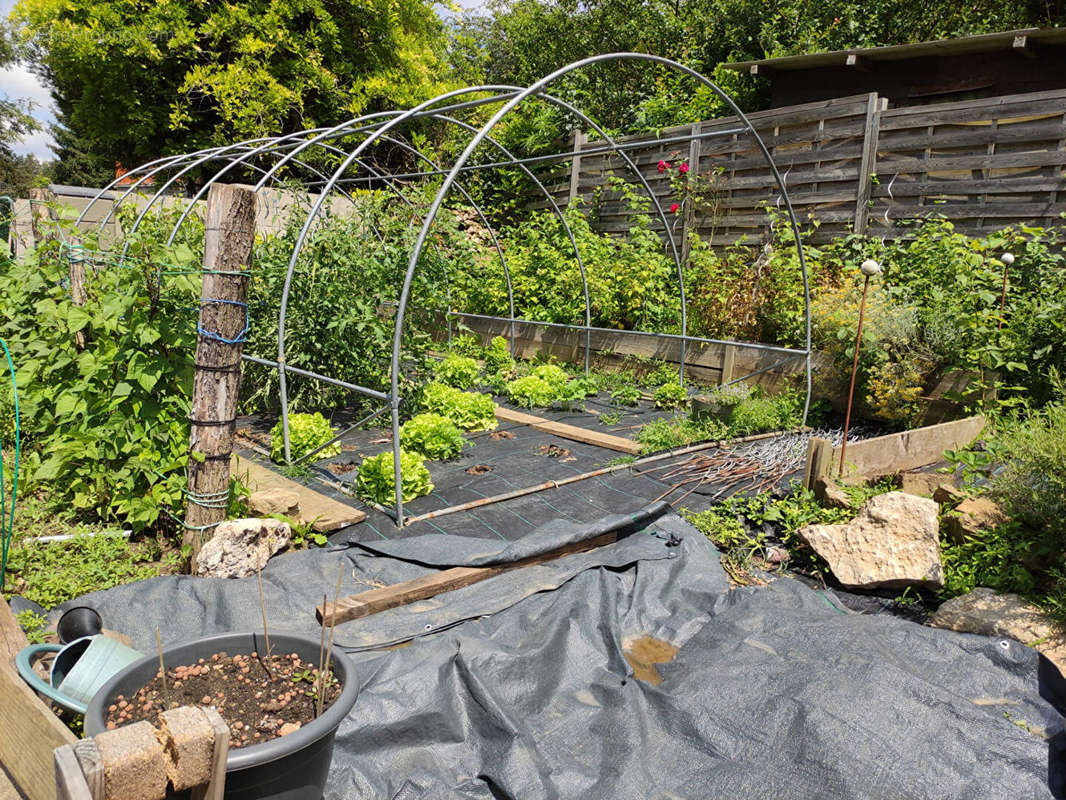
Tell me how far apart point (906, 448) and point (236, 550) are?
393cm

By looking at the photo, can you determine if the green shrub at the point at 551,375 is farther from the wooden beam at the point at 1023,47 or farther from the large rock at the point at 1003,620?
the wooden beam at the point at 1023,47

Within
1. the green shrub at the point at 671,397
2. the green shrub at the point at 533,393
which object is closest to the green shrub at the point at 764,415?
the green shrub at the point at 671,397

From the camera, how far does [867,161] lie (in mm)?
6879

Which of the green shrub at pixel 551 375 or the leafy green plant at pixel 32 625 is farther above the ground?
the green shrub at pixel 551 375

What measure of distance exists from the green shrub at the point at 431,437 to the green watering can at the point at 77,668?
9.73ft

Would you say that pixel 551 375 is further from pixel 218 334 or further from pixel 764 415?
pixel 218 334

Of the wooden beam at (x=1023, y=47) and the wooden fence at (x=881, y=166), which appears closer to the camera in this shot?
the wooden fence at (x=881, y=166)

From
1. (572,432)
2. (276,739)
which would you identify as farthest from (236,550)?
(572,432)

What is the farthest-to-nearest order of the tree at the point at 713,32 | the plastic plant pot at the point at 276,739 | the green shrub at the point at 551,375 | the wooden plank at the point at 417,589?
1. the tree at the point at 713,32
2. the green shrub at the point at 551,375
3. the wooden plank at the point at 417,589
4. the plastic plant pot at the point at 276,739

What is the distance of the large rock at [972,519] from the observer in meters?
3.61

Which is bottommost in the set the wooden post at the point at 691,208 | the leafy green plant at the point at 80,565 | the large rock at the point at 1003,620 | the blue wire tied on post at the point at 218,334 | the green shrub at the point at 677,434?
the leafy green plant at the point at 80,565

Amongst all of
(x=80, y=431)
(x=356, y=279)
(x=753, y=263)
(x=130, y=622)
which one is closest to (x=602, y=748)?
(x=130, y=622)

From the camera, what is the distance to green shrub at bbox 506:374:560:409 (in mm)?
6762

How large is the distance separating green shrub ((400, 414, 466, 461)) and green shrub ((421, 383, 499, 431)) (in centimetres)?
70
